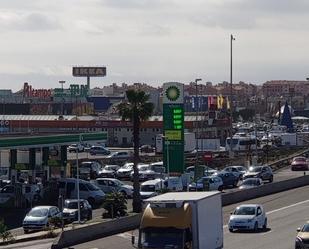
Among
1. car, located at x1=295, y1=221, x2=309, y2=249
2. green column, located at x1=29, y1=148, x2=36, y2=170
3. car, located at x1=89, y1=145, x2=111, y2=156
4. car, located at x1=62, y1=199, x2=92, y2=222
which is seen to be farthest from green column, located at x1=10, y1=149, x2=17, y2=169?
car, located at x1=89, y1=145, x2=111, y2=156

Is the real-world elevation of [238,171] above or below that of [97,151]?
above

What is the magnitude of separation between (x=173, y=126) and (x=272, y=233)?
24.6 meters

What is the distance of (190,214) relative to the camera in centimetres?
2630

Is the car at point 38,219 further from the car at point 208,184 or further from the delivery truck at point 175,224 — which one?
the delivery truck at point 175,224

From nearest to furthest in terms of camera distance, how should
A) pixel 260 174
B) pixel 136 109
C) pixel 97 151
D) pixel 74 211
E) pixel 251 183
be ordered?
1. pixel 74 211
2. pixel 136 109
3. pixel 251 183
4. pixel 260 174
5. pixel 97 151

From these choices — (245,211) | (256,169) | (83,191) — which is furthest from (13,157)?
(245,211)

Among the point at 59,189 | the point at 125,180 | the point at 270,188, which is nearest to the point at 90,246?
the point at 59,189

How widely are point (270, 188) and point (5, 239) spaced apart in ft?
87.2

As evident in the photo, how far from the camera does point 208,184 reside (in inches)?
2409

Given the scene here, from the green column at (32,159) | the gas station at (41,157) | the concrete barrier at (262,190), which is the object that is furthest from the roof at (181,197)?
the green column at (32,159)

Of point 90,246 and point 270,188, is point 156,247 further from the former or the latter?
point 270,188

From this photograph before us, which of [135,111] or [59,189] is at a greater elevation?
[135,111]

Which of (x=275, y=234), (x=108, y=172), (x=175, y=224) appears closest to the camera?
(x=175, y=224)

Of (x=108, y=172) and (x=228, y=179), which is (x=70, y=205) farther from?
(x=108, y=172)
